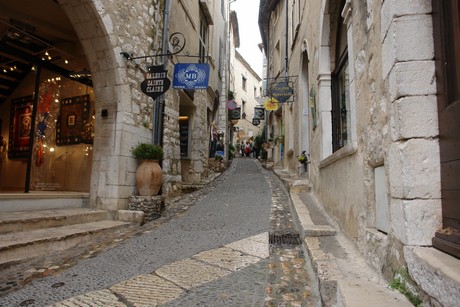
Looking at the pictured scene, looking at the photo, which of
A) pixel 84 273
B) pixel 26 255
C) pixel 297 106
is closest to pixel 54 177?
pixel 26 255

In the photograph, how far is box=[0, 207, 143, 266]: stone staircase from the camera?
A: 3033 millimetres

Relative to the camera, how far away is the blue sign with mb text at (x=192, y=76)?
625cm

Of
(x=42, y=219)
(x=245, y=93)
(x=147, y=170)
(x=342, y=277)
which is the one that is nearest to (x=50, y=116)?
(x=147, y=170)

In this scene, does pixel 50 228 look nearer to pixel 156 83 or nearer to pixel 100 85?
pixel 100 85

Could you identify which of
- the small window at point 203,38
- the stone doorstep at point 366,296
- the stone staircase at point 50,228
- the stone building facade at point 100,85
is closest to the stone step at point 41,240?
the stone staircase at point 50,228

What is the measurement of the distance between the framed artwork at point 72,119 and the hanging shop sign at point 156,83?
187 centimetres

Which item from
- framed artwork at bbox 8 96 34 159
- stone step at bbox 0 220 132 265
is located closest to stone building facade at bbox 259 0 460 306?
stone step at bbox 0 220 132 265

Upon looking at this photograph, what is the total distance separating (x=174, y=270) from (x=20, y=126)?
568cm

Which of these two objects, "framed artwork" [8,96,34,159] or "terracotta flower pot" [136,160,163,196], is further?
"framed artwork" [8,96,34,159]

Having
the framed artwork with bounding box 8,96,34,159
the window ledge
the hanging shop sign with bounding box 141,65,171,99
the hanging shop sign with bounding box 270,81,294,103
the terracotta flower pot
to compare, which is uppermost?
the hanging shop sign with bounding box 270,81,294,103

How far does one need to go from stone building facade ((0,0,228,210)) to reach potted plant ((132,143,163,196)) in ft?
0.54

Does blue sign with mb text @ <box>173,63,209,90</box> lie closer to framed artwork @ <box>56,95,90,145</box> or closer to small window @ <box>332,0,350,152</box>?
framed artwork @ <box>56,95,90,145</box>

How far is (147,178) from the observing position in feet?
16.8

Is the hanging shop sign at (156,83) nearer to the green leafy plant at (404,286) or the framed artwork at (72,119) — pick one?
the framed artwork at (72,119)
